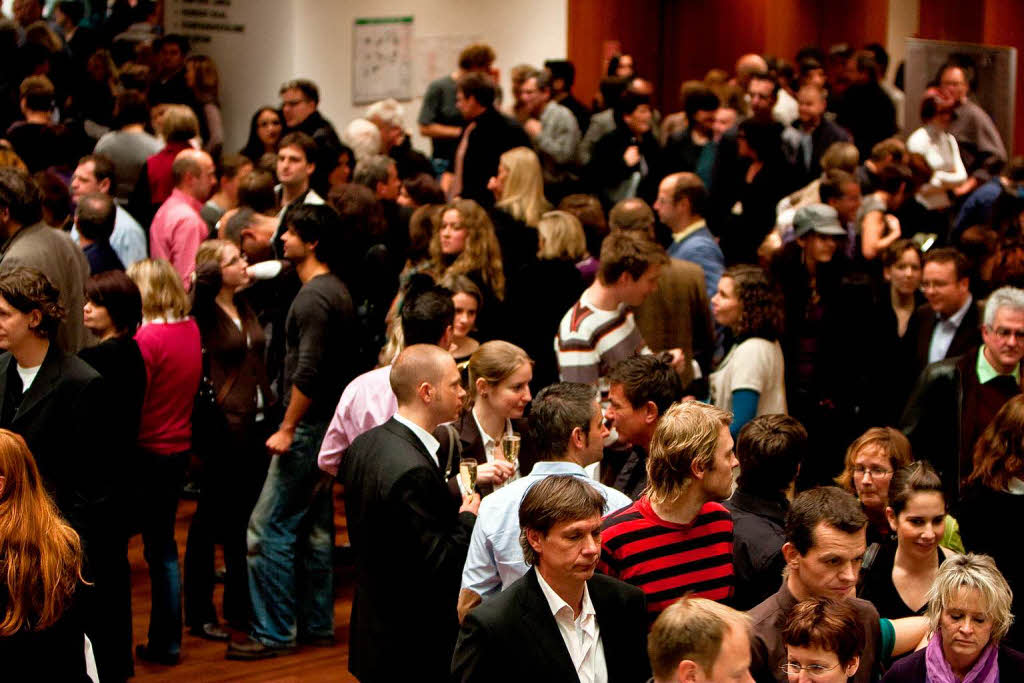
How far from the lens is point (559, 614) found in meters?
3.12

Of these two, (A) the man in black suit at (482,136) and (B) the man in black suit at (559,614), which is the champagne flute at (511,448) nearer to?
(B) the man in black suit at (559,614)

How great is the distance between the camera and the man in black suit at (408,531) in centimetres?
384

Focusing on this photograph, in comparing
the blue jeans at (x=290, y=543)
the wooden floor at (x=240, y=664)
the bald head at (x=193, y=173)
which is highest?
the bald head at (x=193, y=173)

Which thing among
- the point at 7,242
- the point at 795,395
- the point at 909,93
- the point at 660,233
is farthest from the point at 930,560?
the point at 909,93

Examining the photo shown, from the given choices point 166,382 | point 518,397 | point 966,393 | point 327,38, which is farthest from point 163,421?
point 327,38

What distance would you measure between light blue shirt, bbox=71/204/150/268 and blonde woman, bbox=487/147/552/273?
5.94 feet

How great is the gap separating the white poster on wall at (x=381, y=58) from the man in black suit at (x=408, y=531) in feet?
26.3

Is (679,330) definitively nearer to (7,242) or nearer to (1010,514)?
(1010,514)

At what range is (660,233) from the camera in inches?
308

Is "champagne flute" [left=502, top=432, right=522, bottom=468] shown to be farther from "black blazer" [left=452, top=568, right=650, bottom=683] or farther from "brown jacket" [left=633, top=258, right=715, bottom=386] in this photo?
"brown jacket" [left=633, top=258, right=715, bottom=386]

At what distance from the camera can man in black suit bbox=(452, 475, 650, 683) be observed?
120 inches

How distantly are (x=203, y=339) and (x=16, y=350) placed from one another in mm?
1395

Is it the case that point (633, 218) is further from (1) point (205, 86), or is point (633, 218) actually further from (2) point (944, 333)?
(1) point (205, 86)

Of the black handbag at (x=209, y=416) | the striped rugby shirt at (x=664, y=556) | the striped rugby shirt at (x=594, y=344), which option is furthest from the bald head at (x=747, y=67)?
the striped rugby shirt at (x=664, y=556)
